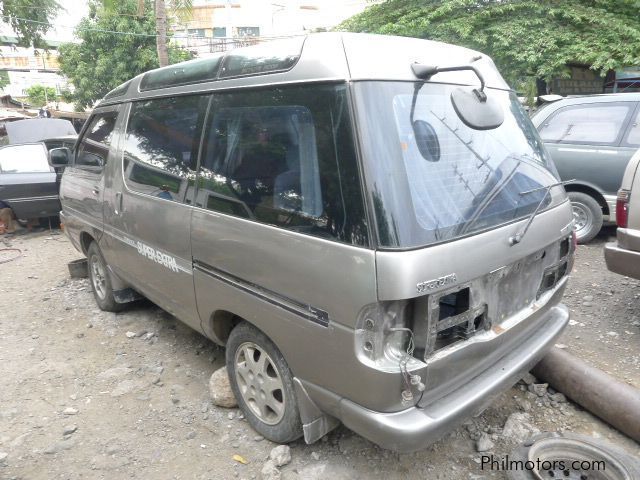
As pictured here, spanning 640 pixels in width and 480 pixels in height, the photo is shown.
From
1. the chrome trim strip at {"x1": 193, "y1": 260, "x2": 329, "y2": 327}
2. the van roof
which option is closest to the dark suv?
the van roof

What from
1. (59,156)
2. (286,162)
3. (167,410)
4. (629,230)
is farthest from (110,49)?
(629,230)

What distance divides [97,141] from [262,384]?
2.81m

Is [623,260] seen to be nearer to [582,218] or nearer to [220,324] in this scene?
[582,218]

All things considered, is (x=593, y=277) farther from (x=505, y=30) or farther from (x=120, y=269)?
(x=505, y=30)

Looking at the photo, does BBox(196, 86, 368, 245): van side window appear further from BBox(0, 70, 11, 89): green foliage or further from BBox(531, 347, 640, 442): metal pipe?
BBox(0, 70, 11, 89): green foliage

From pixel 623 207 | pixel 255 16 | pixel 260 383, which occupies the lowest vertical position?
pixel 260 383

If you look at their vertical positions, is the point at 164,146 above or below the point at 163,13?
below

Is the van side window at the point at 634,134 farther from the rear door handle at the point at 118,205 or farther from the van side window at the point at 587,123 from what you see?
the rear door handle at the point at 118,205

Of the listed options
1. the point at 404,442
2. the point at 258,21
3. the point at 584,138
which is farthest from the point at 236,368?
the point at 258,21

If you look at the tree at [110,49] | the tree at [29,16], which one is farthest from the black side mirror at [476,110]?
the tree at [29,16]

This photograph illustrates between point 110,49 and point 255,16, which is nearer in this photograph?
point 110,49

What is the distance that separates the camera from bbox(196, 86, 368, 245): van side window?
1.92m

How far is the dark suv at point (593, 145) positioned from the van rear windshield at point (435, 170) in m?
3.59

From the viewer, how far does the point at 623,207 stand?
3.54 metres
